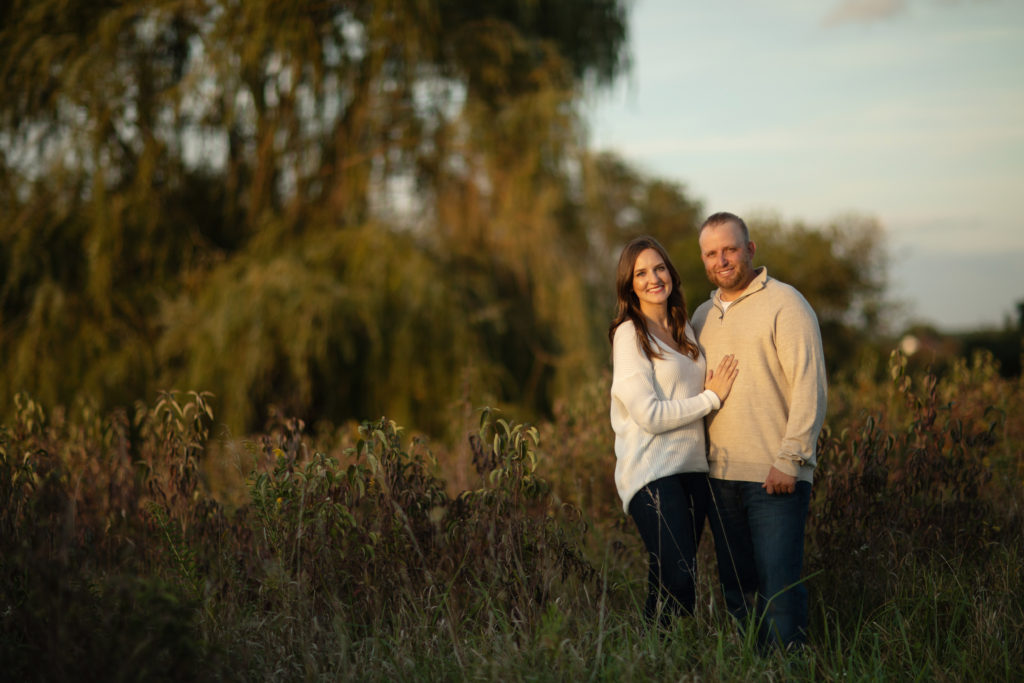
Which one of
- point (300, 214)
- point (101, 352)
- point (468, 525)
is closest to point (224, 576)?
point (468, 525)

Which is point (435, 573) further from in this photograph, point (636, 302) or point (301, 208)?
point (301, 208)

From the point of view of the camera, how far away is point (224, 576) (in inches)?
144

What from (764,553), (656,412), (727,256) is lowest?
(764,553)

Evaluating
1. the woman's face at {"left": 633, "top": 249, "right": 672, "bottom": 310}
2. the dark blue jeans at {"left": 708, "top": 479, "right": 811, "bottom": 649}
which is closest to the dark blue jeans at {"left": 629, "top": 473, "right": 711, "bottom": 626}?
the dark blue jeans at {"left": 708, "top": 479, "right": 811, "bottom": 649}

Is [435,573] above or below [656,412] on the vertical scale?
below

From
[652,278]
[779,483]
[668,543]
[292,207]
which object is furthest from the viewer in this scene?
[292,207]

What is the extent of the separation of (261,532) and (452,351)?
458 centimetres

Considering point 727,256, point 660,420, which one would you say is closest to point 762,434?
point 660,420

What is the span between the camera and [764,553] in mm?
3189

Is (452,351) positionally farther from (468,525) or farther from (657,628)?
(657,628)

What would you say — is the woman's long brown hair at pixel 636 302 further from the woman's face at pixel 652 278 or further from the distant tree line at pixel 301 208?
the distant tree line at pixel 301 208

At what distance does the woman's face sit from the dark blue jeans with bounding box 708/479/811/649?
0.75m

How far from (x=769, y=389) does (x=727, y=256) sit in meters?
0.53

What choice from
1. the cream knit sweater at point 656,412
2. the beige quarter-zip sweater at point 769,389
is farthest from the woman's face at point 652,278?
the beige quarter-zip sweater at point 769,389
